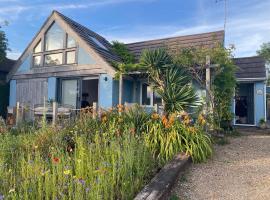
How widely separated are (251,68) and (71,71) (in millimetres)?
9946

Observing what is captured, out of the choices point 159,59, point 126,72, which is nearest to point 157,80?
point 159,59

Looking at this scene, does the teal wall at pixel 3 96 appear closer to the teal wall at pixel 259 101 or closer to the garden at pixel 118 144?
the garden at pixel 118 144

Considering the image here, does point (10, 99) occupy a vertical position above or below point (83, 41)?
below

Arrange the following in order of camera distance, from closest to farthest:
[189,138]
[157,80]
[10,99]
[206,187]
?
[206,187] → [189,138] → [157,80] → [10,99]

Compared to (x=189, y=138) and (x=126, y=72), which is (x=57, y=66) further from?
(x=189, y=138)

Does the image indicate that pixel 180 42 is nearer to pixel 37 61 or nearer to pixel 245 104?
pixel 245 104

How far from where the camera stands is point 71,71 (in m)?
12.9

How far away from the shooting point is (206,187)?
4316mm

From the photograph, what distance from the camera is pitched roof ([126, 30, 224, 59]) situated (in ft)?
43.4

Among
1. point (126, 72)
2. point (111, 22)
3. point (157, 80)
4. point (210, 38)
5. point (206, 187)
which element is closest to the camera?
point (206, 187)

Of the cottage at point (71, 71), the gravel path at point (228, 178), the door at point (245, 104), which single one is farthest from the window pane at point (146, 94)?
the gravel path at point (228, 178)

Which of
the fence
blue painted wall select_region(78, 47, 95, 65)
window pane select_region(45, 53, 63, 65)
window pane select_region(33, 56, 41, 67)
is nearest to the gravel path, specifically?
the fence

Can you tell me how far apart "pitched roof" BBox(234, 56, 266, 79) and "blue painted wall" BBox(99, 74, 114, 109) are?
22.0 ft

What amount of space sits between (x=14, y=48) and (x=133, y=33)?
27.3ft
